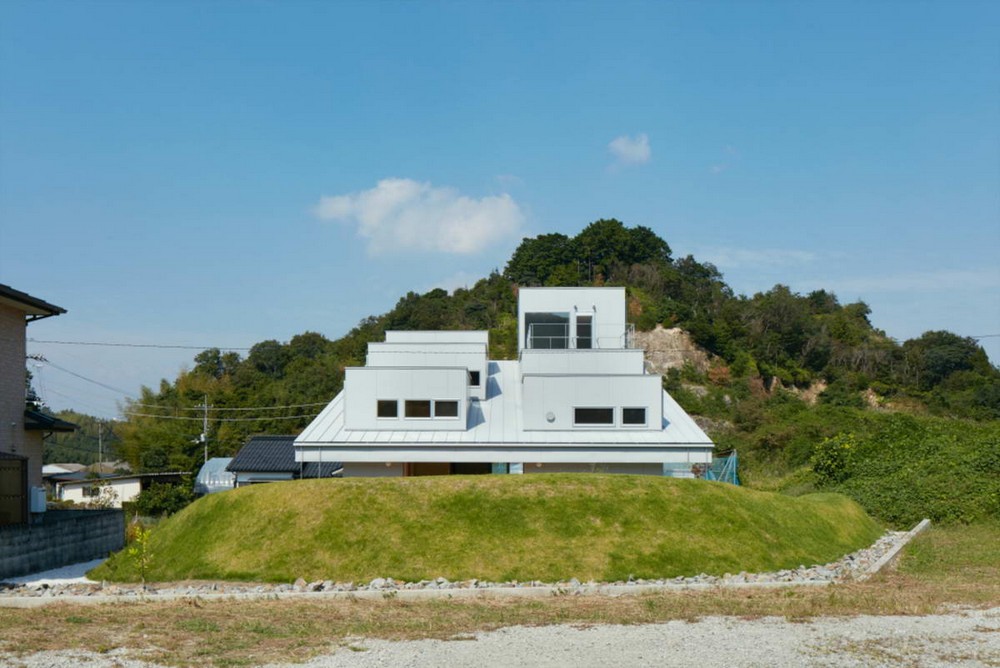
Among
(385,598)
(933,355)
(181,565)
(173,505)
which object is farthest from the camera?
(933,355)

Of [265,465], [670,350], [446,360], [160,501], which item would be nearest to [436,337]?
[446,360]

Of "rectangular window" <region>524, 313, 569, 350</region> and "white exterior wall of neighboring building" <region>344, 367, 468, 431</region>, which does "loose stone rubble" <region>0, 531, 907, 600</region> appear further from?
"rectangular window" <region>524, 313, 569, 350</region>

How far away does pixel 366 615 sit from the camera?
14.0m

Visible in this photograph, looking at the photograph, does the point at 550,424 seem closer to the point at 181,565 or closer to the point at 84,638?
the point at 181,565

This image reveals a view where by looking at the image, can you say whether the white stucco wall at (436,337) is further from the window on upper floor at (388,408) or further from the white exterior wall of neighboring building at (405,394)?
the window on upper floor at (388,408)

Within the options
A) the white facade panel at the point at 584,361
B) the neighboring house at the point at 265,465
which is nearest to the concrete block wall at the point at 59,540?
the white facade panel at the point at 584,361

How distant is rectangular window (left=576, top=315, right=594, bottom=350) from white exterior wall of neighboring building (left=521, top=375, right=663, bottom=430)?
488 centimetres

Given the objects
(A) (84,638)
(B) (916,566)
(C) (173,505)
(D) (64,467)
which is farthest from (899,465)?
(D) (64,467)

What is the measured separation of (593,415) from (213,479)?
2687 cm

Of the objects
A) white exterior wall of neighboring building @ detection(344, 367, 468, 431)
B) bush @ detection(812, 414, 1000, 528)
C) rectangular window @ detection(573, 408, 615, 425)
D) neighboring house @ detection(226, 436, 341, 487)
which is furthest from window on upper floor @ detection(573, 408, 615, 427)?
neighboring house @ detection(226, 436, 341, 487)

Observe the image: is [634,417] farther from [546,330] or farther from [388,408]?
[388,408]

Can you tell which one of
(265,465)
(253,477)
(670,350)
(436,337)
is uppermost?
(670,350)

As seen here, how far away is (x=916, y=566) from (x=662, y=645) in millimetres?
10106

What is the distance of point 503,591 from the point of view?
16453mm
